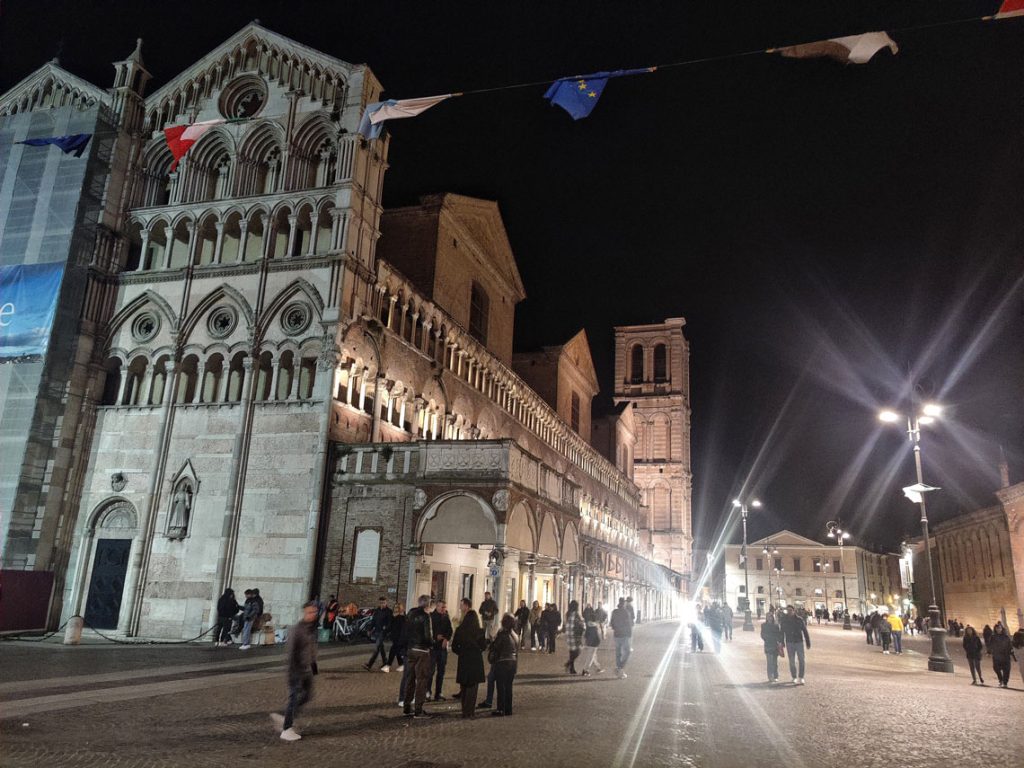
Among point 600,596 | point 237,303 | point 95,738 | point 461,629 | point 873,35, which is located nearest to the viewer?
point 95,738

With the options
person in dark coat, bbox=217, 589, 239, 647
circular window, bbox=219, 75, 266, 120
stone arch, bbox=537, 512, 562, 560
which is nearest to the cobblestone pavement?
person in dark coat, bbox=217, 589, 239, 647

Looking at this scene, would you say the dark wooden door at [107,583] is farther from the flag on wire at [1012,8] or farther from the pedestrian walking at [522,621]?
the flag on wire at [1012,8]

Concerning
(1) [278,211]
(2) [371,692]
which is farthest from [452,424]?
(2) [371,692]

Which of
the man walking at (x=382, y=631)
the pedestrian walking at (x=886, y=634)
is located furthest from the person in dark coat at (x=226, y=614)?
the pedestrian walking at (x=886, y=634)

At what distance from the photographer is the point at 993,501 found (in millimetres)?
51531

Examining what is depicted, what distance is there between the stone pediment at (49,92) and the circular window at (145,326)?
9.77 m

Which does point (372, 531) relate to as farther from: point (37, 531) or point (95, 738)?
point (95, 738)

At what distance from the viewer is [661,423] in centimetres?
8362

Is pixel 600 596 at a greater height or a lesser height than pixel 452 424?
lesser

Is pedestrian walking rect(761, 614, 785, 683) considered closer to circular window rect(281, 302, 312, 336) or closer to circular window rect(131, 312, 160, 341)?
circular window rect(281, 302, 312, 336)

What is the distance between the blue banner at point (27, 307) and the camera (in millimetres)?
27375

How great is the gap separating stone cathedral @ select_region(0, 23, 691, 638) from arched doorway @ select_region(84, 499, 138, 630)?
0.24ft

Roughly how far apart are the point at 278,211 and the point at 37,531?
13.9 metres

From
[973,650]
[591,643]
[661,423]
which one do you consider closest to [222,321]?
[591,643]
